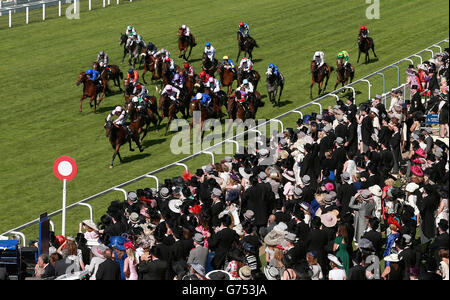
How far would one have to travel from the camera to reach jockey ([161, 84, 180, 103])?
22.0m

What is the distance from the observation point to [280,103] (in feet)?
80.6

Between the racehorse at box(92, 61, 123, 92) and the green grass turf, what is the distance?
615 mm

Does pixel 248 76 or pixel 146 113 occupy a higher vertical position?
pixel 248 76

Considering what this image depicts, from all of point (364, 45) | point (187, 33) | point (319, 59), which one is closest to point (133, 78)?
point (319, 59)

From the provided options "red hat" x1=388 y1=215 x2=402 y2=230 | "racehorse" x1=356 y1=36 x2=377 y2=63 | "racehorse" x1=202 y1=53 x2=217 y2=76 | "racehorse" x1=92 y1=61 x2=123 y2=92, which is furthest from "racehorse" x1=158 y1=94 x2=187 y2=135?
"red hat" x1=388 y1=215 x2=402 y2=230

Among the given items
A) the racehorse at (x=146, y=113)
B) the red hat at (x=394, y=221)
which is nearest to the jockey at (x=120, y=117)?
the racehorse at (x=146, y=113)

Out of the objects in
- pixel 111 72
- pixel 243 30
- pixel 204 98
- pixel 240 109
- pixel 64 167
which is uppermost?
pixel 243 30

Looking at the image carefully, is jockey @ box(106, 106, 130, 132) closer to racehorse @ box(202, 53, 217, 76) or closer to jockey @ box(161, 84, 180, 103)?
jockey @ box(161, 84, 180, 103)

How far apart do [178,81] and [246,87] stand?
1.83 m

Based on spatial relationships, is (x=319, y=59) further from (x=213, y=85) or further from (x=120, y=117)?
(x=120, y=117)

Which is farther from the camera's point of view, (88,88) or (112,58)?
(112,58)

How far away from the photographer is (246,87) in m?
21.8

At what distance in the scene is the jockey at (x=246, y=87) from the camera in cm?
2164

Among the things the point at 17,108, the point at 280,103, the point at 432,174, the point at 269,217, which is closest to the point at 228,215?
the point at 269,217
